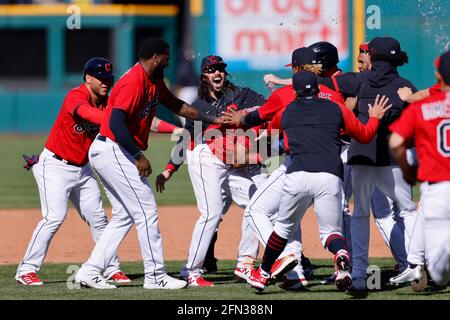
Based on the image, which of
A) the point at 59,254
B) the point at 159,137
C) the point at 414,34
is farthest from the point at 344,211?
the point at 159,137

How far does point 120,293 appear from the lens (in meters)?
7.31

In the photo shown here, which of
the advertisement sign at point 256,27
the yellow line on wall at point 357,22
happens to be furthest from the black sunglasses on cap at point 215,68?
the yellow line on wall at point 357,22

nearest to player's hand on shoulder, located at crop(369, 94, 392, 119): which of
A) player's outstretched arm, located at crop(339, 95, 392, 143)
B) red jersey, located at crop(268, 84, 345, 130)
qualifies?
player's outstretched arm, located at crop(339, 95, 392, 143)

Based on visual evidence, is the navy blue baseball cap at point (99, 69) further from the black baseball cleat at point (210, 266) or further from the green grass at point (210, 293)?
the black baseball cleat at point (210, 266)

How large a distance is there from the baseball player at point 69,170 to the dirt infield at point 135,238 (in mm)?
1472

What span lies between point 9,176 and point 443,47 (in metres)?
10.2

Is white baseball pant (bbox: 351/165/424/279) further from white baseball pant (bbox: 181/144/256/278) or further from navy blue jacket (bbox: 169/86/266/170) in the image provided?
navy blue jacket (bbox: 169/86/266/170)

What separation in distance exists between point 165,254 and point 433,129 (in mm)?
4434

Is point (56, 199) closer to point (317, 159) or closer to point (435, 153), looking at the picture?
point (317, 159)

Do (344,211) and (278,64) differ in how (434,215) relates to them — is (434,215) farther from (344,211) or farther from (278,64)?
(278,64)

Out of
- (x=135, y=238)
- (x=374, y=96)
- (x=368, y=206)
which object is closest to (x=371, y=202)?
(x=368, y=206)

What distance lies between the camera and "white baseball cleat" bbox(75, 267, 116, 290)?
7.58 m

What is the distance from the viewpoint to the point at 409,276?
7.37m

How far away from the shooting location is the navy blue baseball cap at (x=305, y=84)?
696 cm
